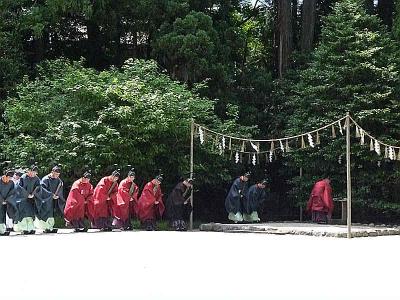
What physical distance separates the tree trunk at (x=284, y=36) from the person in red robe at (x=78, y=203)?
12.8m

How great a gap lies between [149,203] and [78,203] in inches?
87.6

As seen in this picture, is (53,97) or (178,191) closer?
(178,191)

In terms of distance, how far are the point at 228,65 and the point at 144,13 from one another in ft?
12.7

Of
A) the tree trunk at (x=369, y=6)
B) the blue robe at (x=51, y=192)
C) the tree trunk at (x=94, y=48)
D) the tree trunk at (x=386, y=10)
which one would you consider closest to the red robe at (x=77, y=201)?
the blue robe at (x=51, y=192)

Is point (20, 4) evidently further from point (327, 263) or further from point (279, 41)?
point (327, 263)

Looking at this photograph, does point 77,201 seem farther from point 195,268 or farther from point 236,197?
point 195,268

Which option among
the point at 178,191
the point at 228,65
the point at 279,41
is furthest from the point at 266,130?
the point at 178,191

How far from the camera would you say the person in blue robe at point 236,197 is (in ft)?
73.7

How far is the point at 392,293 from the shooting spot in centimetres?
855

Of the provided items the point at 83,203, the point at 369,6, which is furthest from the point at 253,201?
the point at 369,6

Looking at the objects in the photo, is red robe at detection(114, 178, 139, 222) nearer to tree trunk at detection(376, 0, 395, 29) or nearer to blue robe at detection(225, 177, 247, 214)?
blue robe at detection(225, 177, 247, 214)

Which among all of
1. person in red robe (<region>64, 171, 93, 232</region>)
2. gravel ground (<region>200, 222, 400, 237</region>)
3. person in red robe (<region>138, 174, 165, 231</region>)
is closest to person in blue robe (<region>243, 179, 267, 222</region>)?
gravel ground (<region>200, 222, 400, 237</region>)

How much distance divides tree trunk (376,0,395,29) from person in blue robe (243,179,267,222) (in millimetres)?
11197

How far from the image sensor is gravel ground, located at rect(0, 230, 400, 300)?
336 inches
